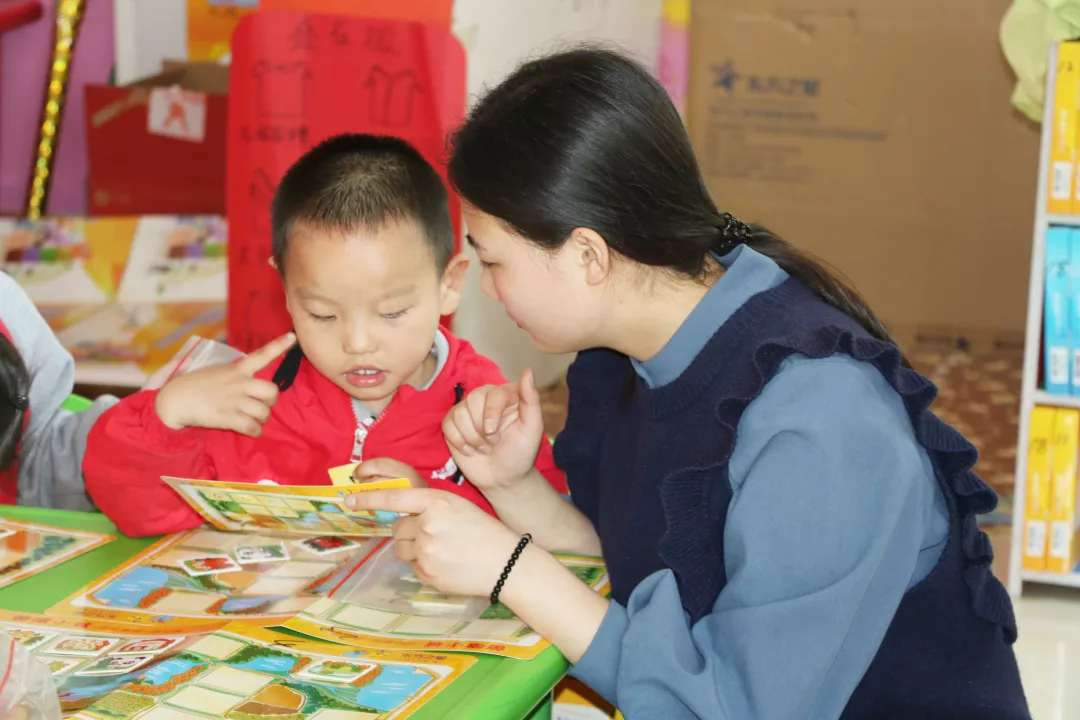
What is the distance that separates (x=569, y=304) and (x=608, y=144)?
160 mm

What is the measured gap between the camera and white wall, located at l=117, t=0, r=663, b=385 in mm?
2697

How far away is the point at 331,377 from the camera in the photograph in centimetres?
138

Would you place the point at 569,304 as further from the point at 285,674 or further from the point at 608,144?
the point at 285,674

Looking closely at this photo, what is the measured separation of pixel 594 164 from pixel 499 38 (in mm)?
1762

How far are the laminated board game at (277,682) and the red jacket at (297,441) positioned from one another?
36cm

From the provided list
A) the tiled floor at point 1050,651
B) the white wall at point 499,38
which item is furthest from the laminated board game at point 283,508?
the tiled floor at point 1050,651

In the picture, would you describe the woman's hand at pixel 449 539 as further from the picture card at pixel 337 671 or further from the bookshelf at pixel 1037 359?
the bookshelf at pixel 1037 359

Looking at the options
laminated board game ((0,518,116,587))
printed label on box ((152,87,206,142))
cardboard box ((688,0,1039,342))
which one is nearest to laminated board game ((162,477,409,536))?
laminated board game ((0,518,116,587))

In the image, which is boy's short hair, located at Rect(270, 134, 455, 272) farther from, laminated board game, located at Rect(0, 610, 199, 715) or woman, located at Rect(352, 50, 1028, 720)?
laminated board game, located at Rect(0, 610, 199, 715)

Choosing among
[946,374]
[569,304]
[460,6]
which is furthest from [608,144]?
[946,374]

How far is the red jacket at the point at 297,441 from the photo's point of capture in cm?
136

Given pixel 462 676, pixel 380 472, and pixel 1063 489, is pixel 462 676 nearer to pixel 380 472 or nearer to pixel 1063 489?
pixel 380 472

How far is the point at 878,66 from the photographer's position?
3.75 m

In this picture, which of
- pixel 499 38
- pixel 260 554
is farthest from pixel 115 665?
pixel 499 38
